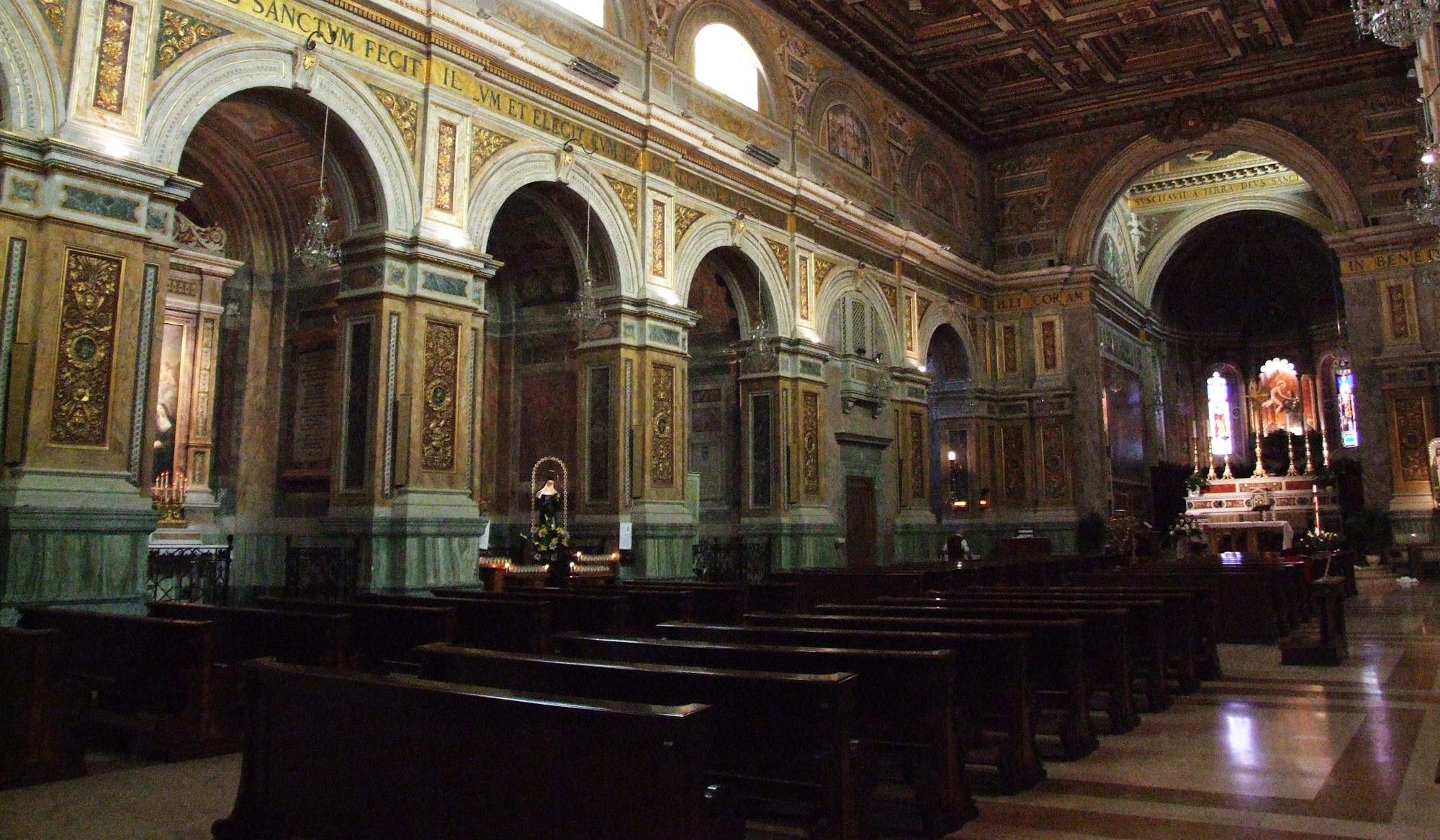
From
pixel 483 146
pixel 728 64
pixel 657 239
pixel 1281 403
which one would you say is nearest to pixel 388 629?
pixel 483 146

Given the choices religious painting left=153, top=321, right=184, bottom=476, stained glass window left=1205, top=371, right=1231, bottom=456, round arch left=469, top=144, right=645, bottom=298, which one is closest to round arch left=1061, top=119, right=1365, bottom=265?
stained glass window left=1205, top=371, right=1231, bottom=456

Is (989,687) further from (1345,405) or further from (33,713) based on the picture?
(1345,405)

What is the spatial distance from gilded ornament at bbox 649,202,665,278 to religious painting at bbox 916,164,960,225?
31.3 ft

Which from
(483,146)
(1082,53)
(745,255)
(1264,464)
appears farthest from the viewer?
(1264,464)

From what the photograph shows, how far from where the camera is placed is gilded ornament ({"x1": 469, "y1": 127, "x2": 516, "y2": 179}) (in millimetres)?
12641

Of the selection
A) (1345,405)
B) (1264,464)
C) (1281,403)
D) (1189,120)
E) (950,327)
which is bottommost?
(1264,464)

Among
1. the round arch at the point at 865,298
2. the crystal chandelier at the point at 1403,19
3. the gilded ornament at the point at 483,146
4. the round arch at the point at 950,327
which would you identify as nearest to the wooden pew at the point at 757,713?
the crystal chandelier at the point at 1403,19

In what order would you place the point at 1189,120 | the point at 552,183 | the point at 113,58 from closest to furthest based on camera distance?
the point at 113,58 → the point at 552,183 → the point at 1189,120

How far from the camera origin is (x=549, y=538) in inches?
505

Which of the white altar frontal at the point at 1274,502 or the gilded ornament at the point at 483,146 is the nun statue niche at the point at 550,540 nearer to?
the gilded ornament at the point at 483,146

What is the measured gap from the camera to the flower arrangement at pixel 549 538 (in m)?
12.8

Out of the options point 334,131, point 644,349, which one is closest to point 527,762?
point 334,131

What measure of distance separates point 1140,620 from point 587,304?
808cm

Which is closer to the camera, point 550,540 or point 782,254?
point 550,540
